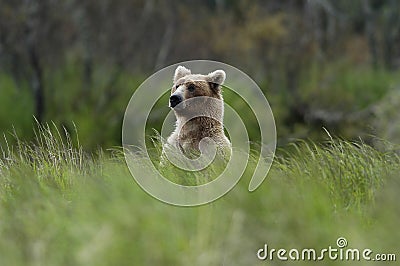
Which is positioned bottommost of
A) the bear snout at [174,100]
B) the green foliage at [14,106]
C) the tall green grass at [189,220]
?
the tall green grass at [189,220]

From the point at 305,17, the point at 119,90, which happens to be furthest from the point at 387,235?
the point at 305,17

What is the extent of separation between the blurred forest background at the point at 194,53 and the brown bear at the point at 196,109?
40.9 ft

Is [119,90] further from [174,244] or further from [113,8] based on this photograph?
[174,244]

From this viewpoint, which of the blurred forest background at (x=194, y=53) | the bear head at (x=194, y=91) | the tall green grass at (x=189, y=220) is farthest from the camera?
the blurred forest background at (x=194, y=53)

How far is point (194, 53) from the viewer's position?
24750 millimetres

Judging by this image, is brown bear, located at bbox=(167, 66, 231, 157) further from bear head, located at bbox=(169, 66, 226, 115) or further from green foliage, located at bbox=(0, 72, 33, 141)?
green foliage, located at bbox=(0, 72, 33, 141)

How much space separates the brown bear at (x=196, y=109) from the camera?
6.82m

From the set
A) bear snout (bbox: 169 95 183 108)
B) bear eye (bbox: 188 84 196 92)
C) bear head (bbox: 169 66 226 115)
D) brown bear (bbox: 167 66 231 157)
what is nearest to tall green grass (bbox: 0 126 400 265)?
brown bear (bbox: 167 66 231 157)

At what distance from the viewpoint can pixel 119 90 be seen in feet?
74.6

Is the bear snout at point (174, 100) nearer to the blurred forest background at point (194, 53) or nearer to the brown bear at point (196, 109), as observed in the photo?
the brown bear at point (196, 109)

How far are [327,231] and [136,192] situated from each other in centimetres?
100

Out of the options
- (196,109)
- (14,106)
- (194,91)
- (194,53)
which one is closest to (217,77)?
(194,91)

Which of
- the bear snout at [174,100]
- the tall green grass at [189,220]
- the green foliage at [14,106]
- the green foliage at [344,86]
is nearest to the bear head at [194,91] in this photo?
the bear snout at [174,100]

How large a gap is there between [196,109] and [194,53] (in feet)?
58.1
